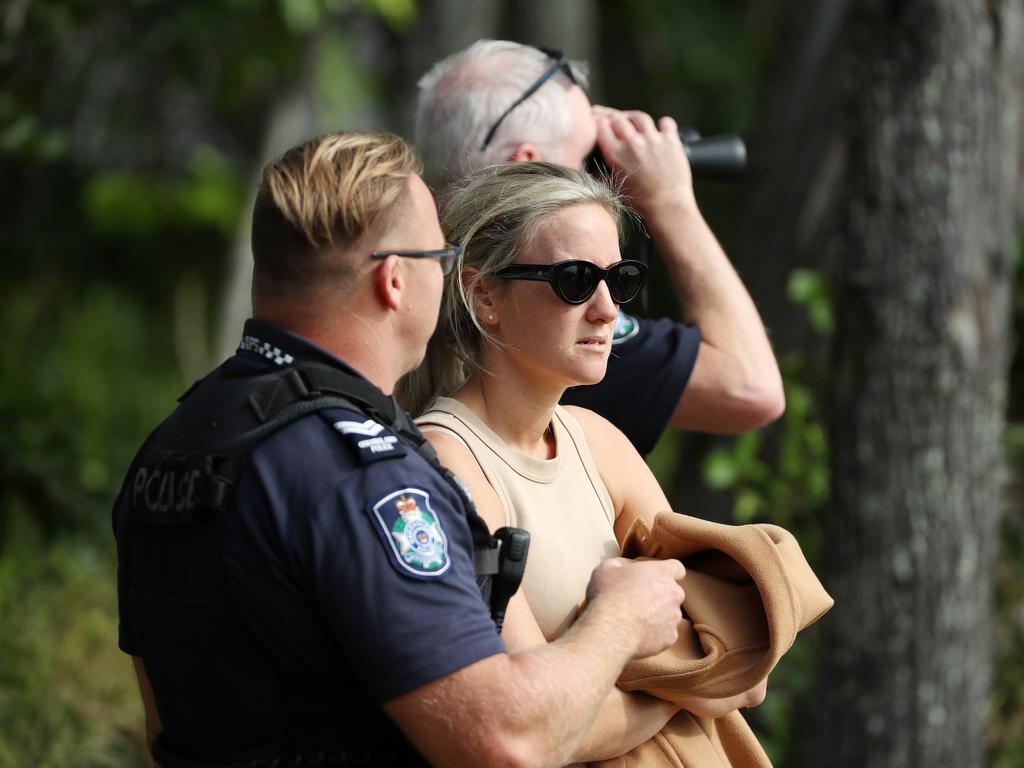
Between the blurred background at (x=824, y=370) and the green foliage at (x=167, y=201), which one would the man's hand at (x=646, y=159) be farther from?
the green foliage at (x=167, y=201)

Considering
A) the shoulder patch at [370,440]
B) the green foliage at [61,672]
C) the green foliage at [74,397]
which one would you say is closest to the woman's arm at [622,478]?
the shoulder patch at [370,440]

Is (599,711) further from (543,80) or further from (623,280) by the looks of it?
(543,80)

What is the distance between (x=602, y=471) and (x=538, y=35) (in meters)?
8.04

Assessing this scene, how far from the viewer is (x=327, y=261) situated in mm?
1708

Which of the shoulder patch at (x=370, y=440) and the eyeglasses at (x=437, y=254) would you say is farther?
the eyeglasses at (x=437, y=254)

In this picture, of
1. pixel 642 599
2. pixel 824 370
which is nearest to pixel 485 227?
pixel 642 599

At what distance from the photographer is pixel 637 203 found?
272 centimetres

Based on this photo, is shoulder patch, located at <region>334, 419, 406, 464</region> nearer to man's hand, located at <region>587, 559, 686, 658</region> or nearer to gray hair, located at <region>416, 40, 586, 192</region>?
man's hand, located at <region>587, 559, 686, 658</region>

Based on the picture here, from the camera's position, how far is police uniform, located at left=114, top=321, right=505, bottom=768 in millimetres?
1552

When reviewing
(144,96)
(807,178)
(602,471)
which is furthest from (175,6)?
(144,96)

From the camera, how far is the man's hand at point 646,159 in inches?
105

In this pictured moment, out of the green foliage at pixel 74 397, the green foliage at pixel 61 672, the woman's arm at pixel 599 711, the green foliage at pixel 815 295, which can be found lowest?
the green foliage at pixel 74 397

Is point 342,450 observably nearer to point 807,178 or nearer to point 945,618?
point 945,618

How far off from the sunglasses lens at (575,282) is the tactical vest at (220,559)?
1.39 feet
